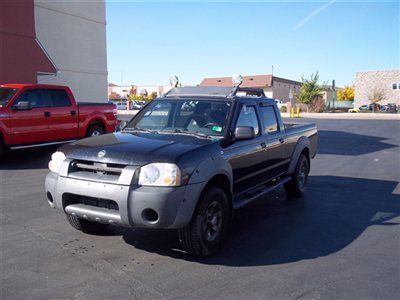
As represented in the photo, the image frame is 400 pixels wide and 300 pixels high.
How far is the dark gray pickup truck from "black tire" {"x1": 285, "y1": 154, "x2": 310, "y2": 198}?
1175 millimetres

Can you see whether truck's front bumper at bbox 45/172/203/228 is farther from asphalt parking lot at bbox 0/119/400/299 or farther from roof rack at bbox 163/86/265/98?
roof rack at bbox 163/86/265/98

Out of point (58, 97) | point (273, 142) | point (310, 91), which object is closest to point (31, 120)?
point (58, 97)

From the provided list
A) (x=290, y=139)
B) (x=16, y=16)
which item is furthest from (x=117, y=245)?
(x=16, y=16)

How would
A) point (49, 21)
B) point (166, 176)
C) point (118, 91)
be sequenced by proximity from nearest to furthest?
point (166, 176) < point (49, 21) < point (118, 91)

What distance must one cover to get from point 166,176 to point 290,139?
367 centimetres

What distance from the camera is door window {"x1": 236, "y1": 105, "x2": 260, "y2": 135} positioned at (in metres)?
5.85

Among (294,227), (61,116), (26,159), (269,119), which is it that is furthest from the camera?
(61,116)

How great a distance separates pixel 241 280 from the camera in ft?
13.7

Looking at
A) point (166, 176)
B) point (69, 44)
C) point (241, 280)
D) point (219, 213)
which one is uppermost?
point (69, 44)

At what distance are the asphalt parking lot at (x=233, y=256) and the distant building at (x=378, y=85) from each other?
207ft

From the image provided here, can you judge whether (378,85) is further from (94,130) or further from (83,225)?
(83,225)

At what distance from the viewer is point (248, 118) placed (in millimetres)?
6082

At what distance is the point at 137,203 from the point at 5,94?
8362 millimetres

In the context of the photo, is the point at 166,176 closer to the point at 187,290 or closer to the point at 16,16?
→ the point at 187,290
